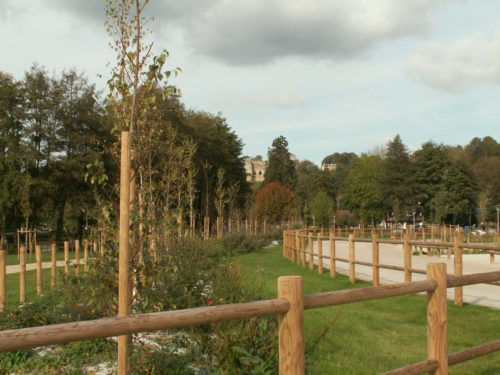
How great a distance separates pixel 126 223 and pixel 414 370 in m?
2.32

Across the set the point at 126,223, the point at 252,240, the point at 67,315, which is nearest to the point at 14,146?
the point at 252,240

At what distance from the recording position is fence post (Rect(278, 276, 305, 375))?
2.50 metres

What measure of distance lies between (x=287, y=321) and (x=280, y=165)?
241ft

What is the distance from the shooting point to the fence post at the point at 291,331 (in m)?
2.50

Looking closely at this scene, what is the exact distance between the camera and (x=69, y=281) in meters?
4.33

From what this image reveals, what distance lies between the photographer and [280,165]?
75750 millimetres

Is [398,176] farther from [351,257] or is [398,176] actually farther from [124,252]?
[124,252]

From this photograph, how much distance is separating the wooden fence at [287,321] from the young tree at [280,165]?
7100 centimetres

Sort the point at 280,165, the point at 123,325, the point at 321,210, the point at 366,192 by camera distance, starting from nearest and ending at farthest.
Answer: the point at 123,325 → the point at 321,210 → the point at 366,192 → the point at 280,165

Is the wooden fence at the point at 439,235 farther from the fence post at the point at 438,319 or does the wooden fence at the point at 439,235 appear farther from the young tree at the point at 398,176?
the young tree at the point at 398,176

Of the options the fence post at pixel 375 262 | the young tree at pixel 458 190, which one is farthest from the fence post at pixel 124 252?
the young tree at pixel 458 190

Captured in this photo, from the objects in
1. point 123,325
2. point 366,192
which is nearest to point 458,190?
point 366,192

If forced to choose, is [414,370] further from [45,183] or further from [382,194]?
[382,194]

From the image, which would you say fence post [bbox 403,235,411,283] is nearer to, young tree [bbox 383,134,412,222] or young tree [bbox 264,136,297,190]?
young tree [bbox 383,134,412,222]
